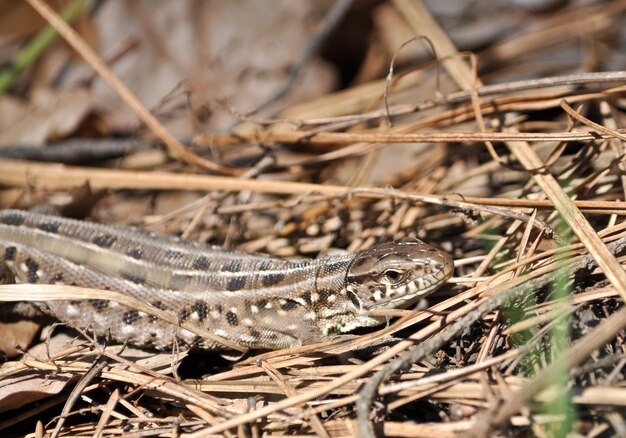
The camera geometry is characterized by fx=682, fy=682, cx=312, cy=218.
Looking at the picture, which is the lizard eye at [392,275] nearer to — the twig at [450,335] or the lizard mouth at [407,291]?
the lizard mouth at [407,291]

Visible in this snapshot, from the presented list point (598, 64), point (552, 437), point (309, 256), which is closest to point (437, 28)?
point (598, 64)

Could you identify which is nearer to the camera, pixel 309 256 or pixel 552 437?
pixel 552 437

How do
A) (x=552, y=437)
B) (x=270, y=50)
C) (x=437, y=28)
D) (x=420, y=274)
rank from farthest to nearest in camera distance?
(x=270, y=50)
(x=437, y=28)
(x=420, y=274)
(x=552, y=437)

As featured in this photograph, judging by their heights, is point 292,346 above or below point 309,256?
below

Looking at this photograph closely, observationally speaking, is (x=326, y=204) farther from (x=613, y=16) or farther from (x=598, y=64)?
(x=613, y=16)

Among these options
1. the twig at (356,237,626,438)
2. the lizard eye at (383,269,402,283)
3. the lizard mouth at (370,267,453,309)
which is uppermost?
the lizard eye at (383,269,402,283)

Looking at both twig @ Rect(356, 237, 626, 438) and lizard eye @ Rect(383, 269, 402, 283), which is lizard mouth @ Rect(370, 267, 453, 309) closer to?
lizard eye @ Rect(383, 269, 402, 283)

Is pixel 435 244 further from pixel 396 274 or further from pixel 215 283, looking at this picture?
pixel 215 283

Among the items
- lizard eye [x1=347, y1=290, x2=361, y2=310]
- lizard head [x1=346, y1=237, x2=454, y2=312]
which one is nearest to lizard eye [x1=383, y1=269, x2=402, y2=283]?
lizard head [x1=346, y1=237, x2=454, y2=312]
